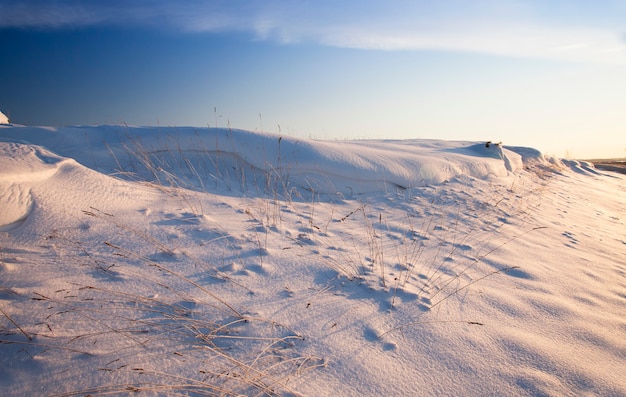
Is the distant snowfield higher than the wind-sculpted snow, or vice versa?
the wind-sculpted snow

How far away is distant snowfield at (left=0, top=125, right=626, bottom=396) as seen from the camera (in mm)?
1312

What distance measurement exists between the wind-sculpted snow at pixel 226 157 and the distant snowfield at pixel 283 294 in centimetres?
20

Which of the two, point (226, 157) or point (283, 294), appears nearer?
point (283, 294)

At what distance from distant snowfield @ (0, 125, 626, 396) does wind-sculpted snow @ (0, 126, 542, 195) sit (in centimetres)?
20

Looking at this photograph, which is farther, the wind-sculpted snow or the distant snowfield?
the wind-sculpted snow

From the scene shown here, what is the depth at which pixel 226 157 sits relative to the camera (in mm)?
4621

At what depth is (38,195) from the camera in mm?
2447

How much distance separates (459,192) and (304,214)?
9.31 feet

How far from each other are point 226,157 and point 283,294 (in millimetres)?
3211

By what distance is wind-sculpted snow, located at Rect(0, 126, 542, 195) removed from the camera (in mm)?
4340

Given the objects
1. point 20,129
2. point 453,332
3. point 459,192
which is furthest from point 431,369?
point 20,129

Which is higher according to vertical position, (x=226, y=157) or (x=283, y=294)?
(x=226, y=157)

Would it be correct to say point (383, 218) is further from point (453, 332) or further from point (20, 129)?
point (20, 129)

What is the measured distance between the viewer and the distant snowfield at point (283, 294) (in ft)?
4.31
